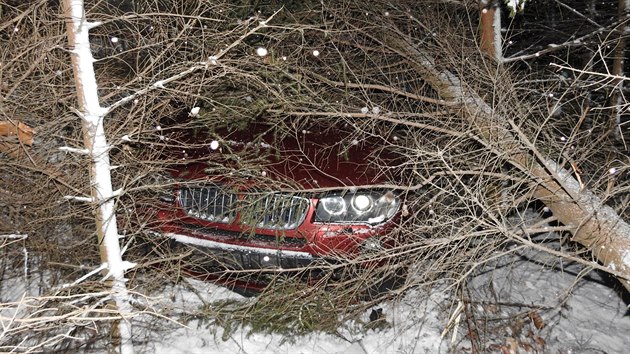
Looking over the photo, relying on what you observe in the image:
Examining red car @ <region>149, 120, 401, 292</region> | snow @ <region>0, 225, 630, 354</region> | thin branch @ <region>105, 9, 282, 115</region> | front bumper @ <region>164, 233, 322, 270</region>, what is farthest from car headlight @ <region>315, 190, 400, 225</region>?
thin branch @ <region>105, 9, 282, 115</region>

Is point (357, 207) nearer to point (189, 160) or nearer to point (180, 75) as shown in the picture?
point (189, 160)

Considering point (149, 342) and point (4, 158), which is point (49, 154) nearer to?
point (4, 158)

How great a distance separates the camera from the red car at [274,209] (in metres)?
4.10

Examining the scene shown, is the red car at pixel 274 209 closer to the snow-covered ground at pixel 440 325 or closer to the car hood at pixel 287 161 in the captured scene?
the car hood at pixel 287 161

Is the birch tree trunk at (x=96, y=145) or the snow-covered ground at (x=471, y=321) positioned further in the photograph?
the snow-covered ground at (x=471, y=321)

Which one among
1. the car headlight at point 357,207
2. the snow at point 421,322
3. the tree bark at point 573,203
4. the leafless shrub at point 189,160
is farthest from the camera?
the snow at point 421,322

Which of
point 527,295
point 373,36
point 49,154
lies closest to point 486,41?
point 373,36

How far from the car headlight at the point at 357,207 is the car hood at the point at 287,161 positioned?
10cm

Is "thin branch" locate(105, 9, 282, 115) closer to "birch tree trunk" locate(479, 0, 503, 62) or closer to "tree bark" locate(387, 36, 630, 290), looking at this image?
"tree bark" locate(387, 36, 630, 290)

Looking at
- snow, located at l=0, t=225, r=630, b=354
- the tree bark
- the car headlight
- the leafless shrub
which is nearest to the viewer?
the leafless shrub

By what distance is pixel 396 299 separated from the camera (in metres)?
4.33

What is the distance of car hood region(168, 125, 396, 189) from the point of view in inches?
168

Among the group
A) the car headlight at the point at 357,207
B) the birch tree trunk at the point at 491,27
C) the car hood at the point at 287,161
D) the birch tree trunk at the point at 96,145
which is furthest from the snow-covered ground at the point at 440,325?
the birch tree trunk at the point at 491,27

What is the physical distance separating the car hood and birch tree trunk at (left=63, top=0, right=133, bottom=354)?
84 cm
